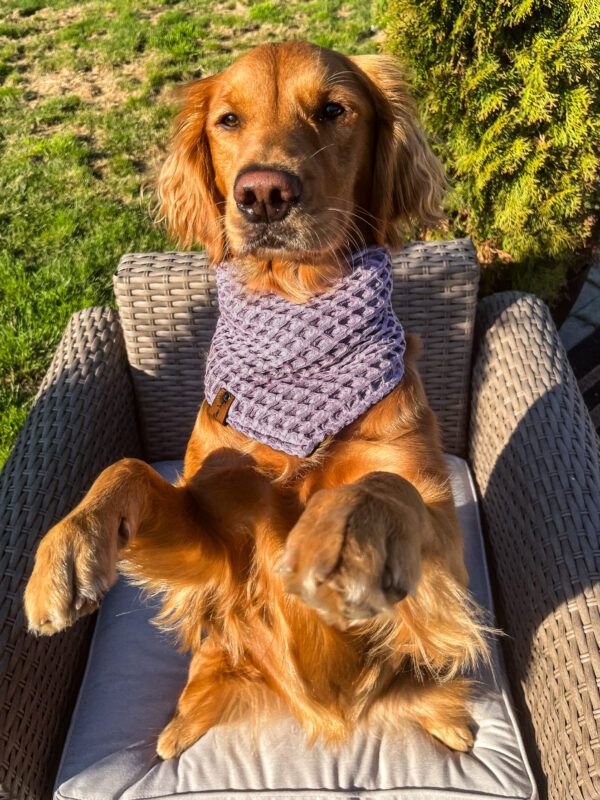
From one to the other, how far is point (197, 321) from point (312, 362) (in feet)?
2.95

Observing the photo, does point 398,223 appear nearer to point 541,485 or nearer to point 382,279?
point 382,279

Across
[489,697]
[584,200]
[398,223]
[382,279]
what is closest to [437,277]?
[398,223]

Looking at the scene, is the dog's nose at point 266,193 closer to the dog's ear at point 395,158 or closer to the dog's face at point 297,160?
the dog's face at point 297,160

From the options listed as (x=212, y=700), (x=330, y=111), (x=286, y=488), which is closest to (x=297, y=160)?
(x=330, y=111)

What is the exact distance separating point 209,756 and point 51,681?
0.47 metres

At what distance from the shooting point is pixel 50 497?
6.31ft

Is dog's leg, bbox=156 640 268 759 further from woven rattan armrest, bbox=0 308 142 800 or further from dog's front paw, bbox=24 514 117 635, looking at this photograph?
dog's front paw, bbox=24 514 117 635

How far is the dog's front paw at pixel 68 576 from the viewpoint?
4.40 feet

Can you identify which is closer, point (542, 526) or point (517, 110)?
point (542, 526)

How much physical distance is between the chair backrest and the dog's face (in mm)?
357

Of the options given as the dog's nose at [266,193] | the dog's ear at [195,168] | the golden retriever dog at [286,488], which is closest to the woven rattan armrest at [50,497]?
the golden retriever dog at [286,488]

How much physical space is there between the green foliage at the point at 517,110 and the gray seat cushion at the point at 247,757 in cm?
206

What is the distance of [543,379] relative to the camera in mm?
2275

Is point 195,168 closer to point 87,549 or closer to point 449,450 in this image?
point 87,549
